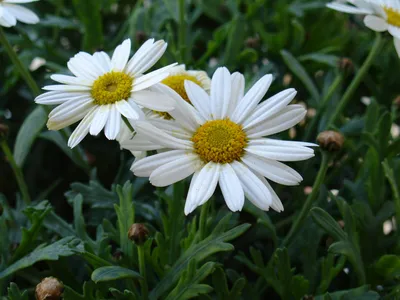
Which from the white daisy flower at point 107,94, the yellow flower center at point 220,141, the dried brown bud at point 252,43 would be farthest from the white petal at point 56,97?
the dried brown bud at point 252,43

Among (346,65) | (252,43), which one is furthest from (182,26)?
(346,65)

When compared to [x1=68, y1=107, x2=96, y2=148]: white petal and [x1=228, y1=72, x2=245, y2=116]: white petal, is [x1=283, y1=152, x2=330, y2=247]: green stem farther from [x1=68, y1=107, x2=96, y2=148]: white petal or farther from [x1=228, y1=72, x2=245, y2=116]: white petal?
[x1=68, y1=107, x2=96, y2=148]: white petal

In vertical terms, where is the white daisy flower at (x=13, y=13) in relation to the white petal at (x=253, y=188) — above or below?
above

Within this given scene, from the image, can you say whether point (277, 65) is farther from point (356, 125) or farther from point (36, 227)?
point (36, 227)

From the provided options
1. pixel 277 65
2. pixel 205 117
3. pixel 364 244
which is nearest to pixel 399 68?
pixel 277 65

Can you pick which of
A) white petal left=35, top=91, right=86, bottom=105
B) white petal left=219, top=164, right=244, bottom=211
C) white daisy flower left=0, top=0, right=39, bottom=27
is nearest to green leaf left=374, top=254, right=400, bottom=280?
white petal left=219, top=164, right=244, bottom=211

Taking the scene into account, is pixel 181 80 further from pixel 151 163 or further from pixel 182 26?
pixel 182 26

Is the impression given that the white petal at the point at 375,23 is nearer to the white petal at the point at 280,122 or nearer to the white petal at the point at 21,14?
the white petal at the point at 280,122
